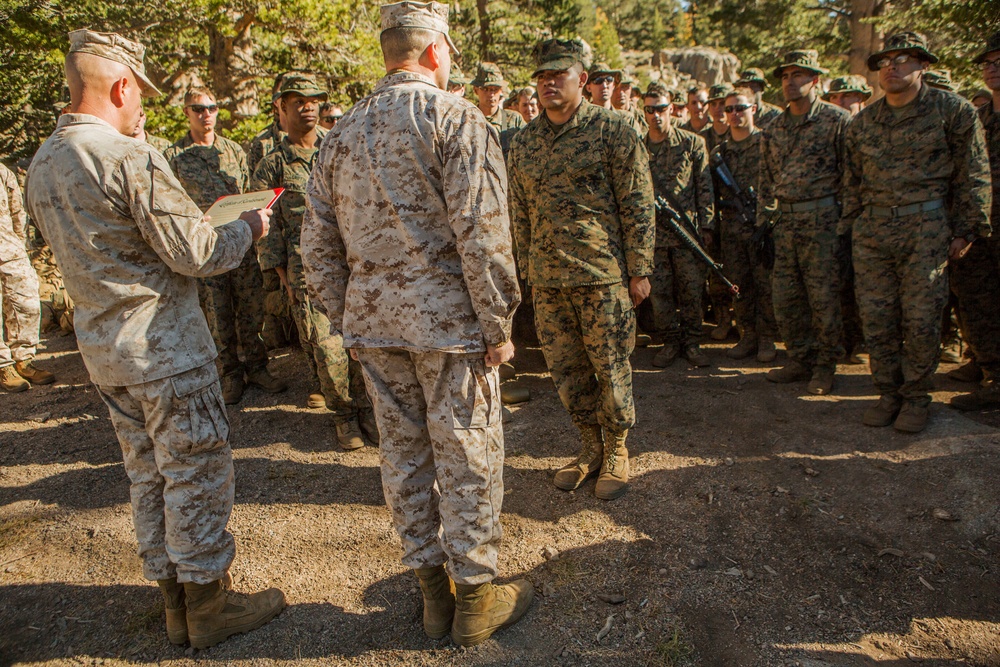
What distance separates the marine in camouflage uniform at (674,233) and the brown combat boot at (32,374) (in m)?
6.13

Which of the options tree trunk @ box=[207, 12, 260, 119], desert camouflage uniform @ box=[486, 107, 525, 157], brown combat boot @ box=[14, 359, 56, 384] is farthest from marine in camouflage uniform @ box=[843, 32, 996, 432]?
tree trunk @ box=[207, 12, 260, 119]

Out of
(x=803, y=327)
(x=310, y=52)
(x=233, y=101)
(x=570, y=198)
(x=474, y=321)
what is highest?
(x=310, y=52)

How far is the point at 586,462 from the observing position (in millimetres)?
4066

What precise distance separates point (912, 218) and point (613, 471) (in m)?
2.69

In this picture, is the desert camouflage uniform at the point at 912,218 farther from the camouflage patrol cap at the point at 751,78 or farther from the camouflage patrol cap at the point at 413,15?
the camouflage patrol cap at the point at 413,15

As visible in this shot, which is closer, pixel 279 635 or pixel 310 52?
pixel 279 635

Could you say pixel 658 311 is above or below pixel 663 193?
below

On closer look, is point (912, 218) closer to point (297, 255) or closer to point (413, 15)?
point (413, 15)

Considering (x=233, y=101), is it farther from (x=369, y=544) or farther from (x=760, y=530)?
(x=760, y=530)

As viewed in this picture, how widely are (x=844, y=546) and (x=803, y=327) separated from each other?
273 cm

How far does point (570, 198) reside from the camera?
3.71 metres

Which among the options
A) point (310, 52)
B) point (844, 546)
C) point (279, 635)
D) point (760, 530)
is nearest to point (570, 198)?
point (760, 530)

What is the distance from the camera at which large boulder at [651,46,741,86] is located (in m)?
35.2

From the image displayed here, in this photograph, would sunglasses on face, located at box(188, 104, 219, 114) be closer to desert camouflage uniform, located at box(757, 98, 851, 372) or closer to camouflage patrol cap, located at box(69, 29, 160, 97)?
camouflage patrol cap, located at box(69, 29, 160, 97)
